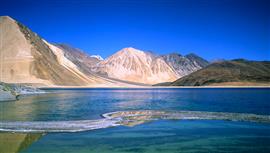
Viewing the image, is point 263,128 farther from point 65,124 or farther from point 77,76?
point 77,76

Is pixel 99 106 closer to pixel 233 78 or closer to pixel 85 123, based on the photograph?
pixel 85 123

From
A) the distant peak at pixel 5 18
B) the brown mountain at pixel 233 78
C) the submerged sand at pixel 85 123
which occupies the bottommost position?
the submerged sand at pixel 85 123

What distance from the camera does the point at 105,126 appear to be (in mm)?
23031

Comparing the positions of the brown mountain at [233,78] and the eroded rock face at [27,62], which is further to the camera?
the brown mountain at [233,78]

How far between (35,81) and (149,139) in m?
135

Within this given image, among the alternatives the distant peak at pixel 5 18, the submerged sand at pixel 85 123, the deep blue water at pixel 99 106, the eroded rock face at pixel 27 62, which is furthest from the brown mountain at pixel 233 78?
the submerged sand at pixel 85 123

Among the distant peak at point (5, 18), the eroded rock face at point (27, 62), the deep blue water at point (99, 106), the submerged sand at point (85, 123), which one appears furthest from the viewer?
the distant peak at point (5, 18)

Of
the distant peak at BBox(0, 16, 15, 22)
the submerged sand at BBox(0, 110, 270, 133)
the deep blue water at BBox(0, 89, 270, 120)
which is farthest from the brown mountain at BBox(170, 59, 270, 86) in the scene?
the submerged sand at BBox(0, 110, 270, 133)

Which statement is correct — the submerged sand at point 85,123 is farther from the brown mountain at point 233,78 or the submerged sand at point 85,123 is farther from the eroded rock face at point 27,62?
the brown mountain at point 233,78

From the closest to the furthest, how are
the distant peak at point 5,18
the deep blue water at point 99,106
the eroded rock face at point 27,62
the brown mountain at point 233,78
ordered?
the deep blue water at point 99,106
the eroded rock face at point 27,62
the brown mountain at point 233,78
the distant peak at point 5,18

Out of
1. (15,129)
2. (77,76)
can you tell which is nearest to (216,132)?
(15,129)

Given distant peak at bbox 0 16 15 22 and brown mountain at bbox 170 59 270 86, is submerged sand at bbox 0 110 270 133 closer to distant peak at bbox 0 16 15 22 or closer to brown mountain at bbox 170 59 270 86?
brown mountain at bbox 170 59 270 86

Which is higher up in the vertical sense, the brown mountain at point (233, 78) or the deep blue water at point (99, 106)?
the brown mountain at point (233, 78)

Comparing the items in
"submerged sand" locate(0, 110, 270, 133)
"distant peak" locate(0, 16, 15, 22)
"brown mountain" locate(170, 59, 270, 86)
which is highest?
"distant peak" locate(0, 16, 15, 22)
